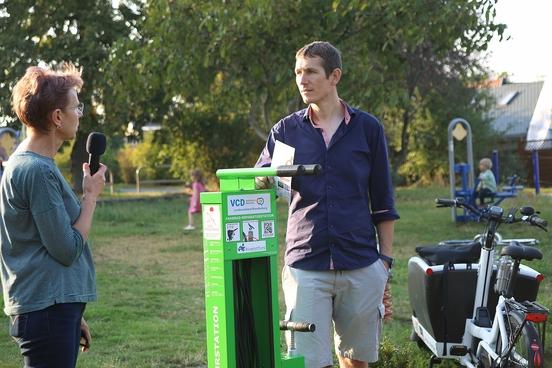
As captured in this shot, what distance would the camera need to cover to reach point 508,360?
203 inches

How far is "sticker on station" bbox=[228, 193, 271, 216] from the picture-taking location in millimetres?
3791

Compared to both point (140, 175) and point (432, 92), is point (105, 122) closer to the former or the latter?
point (432, 92)

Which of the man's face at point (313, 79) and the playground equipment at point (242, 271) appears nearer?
the playground equipment at point (242, 271)

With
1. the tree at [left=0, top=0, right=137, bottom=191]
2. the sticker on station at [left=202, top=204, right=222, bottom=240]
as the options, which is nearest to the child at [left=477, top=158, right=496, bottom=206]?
the tree at [left=0, top=0, right=137, bottom=191]

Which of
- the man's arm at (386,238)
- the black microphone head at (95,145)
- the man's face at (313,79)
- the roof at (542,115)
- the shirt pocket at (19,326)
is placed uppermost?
the roof at (542,115)

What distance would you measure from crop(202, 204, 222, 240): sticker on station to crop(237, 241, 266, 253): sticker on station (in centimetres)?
11

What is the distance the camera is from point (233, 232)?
3787 mm

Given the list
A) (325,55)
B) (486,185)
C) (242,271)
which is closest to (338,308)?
(242,271)

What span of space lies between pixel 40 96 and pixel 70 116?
0.44 feet

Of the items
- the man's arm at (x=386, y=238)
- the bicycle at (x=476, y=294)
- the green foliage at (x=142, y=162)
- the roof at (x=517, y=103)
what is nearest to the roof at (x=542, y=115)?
the bicycle at (x=476, y=294)

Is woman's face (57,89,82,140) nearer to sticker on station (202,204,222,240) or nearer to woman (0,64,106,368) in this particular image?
woman (0,64,106,368)

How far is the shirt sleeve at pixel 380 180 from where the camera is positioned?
14.7ft

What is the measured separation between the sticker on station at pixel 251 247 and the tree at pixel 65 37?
2265 cm

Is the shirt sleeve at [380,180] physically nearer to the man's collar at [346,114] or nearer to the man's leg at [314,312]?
the man's collar at [346,114]
